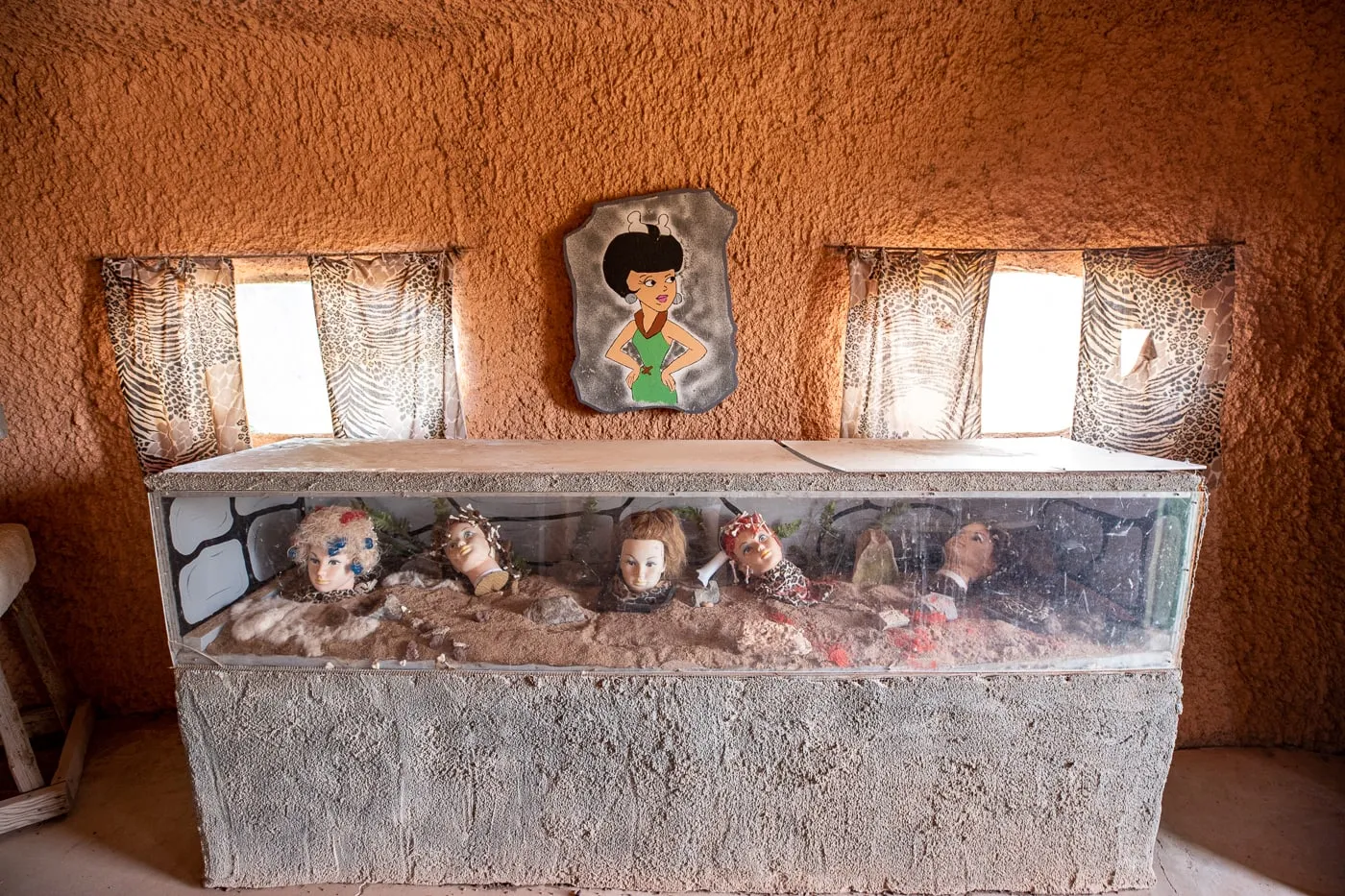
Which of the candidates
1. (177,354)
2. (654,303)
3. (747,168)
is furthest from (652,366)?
(177,354)

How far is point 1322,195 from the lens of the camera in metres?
2.64

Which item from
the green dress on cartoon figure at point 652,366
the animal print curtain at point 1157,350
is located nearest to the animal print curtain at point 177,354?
the green dress on cartoon figure at point 652,366

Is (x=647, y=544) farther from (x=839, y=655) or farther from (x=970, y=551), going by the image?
(x=970, y=551)

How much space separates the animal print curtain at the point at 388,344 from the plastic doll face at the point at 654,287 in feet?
2.85

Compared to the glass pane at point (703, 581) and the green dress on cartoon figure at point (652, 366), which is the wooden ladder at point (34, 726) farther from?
the green dress on cartoon figure at point (652, 366)

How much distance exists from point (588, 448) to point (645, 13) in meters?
1.98

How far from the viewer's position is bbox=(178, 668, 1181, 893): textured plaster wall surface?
6.44 feet

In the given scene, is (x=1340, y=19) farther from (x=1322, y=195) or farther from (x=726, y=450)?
(x=726, y=450)

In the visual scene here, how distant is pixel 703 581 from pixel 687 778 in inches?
25.6

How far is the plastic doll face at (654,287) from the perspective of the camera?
276 centimetres

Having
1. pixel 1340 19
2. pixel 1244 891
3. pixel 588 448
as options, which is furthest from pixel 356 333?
pixel 1340 19

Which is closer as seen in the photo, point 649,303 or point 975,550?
point 975,550

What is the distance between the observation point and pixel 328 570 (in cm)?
209

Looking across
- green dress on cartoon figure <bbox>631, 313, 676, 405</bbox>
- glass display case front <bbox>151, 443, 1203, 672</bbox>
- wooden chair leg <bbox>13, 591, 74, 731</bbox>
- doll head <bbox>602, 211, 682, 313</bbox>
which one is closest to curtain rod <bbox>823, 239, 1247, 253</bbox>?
doll head <bbox>602, 211, 682, 313</bbox>
